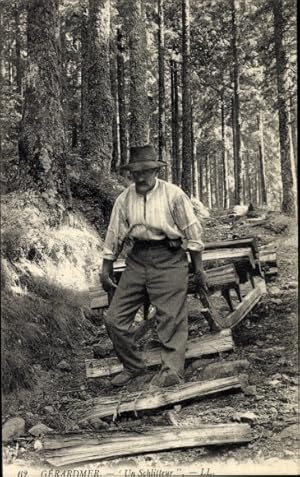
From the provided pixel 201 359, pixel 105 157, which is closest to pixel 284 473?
pixel 201 359

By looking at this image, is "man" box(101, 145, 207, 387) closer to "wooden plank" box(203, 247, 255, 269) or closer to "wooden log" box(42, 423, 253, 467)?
"wooden log" box(42, 423, 253, 467)

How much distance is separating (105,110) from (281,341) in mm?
7316

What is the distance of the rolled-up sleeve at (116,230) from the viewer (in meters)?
5.13

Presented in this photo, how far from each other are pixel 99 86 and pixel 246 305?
6.82 meters

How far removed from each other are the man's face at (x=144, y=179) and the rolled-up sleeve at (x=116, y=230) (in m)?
0.24

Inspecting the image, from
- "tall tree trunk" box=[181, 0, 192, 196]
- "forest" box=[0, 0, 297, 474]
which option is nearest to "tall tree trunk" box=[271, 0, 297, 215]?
"forest" box=[0, 0, 297, 474]

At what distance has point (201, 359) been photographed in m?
5.54

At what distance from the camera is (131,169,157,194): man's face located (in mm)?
4953

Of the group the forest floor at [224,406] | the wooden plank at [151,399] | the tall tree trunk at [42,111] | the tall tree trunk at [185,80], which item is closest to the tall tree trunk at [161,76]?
the tall tree trunk at [185,80]

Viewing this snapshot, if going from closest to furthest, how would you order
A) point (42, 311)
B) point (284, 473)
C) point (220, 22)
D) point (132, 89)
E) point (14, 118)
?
point (284, 473) < point (42, 311) < point (14, 118) < point (132, 89) < point (220, 22)

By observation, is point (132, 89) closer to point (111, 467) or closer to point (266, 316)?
point (266, 316)

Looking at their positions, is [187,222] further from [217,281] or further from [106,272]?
[217,281]

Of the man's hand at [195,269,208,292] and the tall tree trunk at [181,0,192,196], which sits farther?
the tall tree trunk at [181,0,192,196]

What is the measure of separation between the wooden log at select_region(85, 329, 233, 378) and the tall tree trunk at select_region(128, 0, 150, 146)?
8.48 metres
